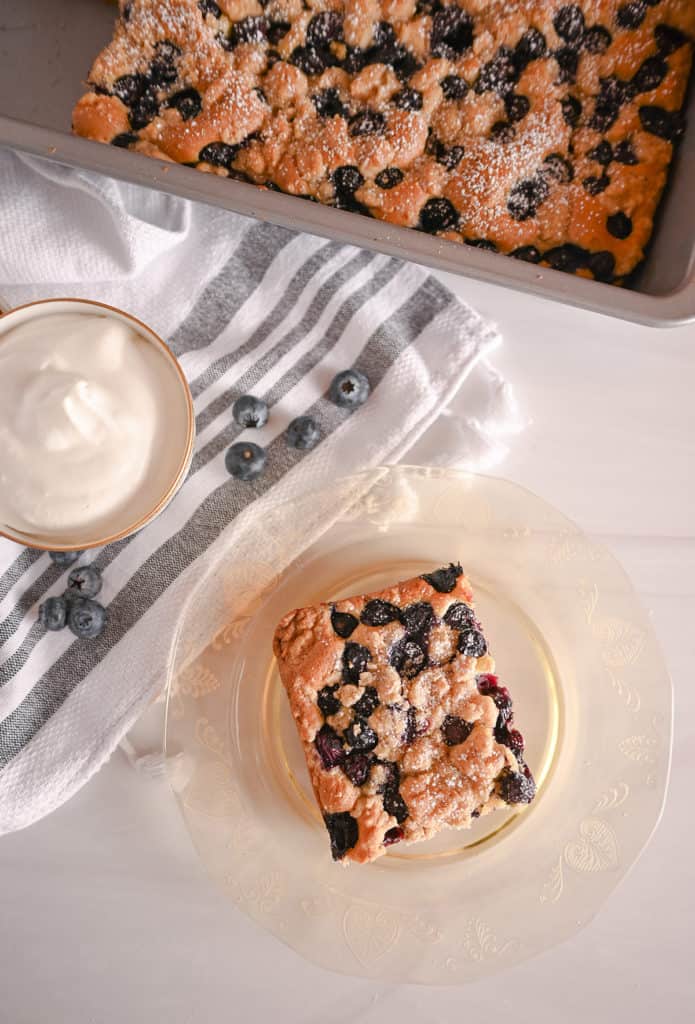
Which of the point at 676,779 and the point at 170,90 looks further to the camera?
the point at 676,779

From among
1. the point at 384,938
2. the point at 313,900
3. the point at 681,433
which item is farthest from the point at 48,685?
the point at 681,433

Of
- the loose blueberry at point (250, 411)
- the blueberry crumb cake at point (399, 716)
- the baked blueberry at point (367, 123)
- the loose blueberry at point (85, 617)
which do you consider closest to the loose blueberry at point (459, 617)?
the blueberry crumb cake at point (399, 716)

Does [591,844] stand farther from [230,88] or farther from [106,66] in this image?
[106,66]

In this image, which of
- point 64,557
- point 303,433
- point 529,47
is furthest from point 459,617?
point 529,47

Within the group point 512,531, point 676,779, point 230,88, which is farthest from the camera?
point 676,779

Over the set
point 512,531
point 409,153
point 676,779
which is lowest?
point 676,779

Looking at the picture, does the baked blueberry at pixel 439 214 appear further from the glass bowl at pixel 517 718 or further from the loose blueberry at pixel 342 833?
the loose blueberry at pixel 342 833

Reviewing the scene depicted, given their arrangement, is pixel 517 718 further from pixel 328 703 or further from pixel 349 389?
pixel 349 389

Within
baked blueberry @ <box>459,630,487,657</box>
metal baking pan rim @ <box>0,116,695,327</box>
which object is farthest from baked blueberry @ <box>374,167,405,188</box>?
baked blueberry @ <box>459,630,487,657</box>
